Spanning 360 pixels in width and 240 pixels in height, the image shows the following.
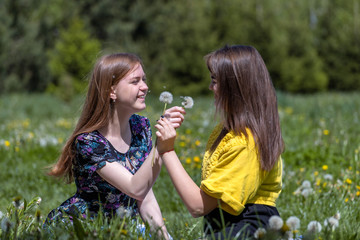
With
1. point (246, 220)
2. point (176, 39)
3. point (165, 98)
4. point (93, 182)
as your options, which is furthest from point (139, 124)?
point (176, 39)

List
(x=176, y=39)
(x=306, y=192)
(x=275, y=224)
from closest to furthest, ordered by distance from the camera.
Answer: (x=275, y=224)
(x=306, y=192)
(x=176, y=39)

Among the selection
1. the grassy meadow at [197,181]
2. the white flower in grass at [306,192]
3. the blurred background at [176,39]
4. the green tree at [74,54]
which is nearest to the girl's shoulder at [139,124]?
the grassy meadow at [197,181]

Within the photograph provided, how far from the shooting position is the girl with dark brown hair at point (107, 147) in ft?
7.63

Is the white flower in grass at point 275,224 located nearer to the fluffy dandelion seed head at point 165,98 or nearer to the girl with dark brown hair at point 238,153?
the girl with dark brown hair at point 238,153

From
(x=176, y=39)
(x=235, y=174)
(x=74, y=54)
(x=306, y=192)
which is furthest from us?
(x=176, y=39)

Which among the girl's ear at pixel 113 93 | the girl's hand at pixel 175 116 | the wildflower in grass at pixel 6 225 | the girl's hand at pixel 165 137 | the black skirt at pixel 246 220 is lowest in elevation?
the black skirt at pixel 246 220

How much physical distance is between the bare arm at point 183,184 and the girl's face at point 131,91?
0.44 m

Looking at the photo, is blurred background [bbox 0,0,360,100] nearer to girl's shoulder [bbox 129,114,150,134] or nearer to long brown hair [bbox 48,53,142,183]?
girl's shoulder [bbox 129,114,150,134]

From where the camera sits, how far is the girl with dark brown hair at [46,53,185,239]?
2.32 metres

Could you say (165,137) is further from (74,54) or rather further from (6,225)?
(74,54)

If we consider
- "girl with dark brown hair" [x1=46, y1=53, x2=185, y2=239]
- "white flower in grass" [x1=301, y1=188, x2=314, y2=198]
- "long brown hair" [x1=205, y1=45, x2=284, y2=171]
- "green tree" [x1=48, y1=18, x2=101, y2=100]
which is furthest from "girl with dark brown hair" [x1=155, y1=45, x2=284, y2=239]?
"green tree" [x1=48, y1=18, x2=101, y2=100]

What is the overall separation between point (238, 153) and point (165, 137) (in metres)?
0.31

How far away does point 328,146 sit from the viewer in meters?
4.76

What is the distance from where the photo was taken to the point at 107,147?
2.37m
